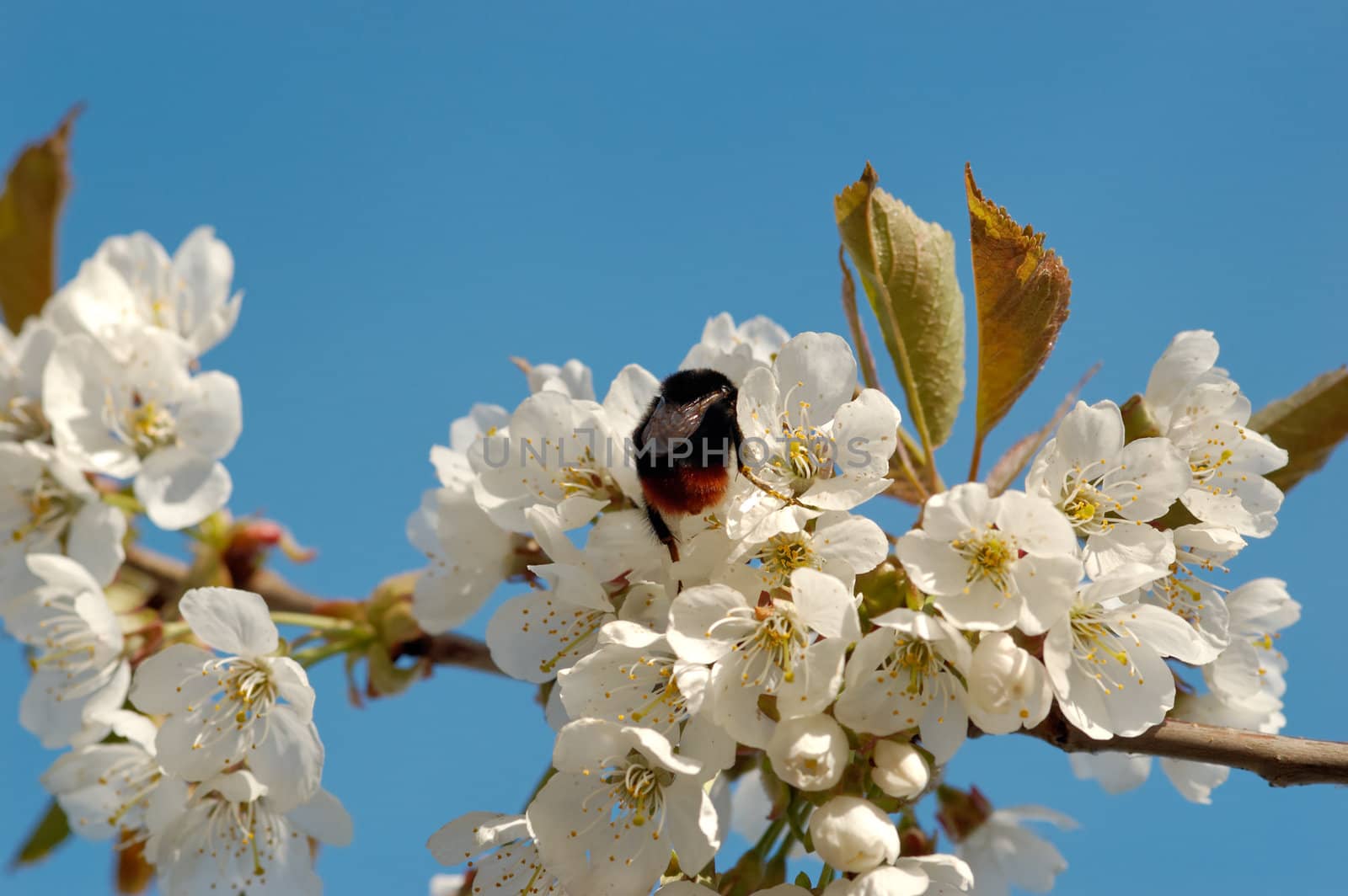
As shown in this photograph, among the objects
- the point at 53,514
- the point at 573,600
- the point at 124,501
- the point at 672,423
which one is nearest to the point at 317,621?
the point at 124,501

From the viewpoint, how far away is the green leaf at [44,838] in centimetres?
255

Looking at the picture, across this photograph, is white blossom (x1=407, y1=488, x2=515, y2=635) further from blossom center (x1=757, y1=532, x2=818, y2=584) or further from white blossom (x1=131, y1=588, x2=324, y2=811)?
blossom center (x1=757, y1=532, x2=818, y2=584)

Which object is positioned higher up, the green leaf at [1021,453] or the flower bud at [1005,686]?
the green leaf at [1021,453]

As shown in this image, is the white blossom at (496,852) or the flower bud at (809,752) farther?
the white blossom at (496,852)

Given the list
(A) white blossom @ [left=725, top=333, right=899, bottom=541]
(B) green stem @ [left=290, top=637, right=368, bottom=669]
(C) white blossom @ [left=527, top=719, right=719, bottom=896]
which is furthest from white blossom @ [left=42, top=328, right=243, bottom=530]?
(A) white blossom @ [left=725, top=333, right=899, bottom=541]

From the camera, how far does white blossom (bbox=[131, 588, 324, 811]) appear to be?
1.88 meters

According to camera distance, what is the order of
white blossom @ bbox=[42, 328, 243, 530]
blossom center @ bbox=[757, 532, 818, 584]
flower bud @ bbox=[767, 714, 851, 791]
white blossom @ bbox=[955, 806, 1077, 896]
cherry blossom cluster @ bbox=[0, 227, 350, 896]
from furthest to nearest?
white blossom @ bbox=[955, 806, 1077, 896], white blossom @ bbox=[42, 328, 243, 530], cherry blossom cluster @ bbox=[0, 227, 350, 896], blossom center @ bbox=[757, 532, 818, 584], flower bud @ bbox=[767, 714, 851, 791]

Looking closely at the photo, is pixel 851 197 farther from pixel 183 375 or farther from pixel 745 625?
pixel 183 375

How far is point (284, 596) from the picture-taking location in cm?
250

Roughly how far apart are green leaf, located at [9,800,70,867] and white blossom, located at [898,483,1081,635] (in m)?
2.20

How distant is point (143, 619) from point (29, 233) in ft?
3.82

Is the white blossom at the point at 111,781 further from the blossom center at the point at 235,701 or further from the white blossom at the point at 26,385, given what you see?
the white blossom at the point at 26,385

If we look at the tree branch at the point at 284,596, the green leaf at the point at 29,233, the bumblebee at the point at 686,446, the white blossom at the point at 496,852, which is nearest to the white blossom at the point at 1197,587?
the bumblebee at the point at 686,446

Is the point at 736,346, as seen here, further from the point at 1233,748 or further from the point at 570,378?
the point at 1233,748
